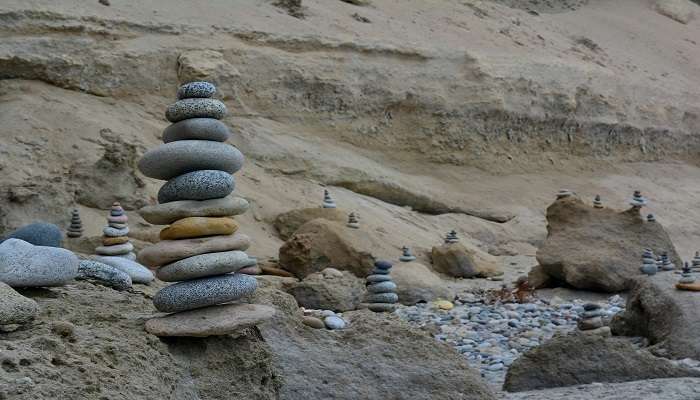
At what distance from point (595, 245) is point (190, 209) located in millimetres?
6907

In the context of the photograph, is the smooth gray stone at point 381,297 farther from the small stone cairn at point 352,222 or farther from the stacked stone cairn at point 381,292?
the small stone cairn at point 352,222

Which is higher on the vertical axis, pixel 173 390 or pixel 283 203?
pixel 173 390

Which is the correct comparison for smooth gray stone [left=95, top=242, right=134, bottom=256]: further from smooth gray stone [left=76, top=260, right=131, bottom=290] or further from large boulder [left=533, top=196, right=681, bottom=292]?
large boulder [left=533, top=196, right=681, bottom=292]

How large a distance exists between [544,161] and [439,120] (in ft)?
8.11

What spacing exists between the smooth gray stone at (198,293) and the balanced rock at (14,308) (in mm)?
599

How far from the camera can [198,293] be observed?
4133 mm

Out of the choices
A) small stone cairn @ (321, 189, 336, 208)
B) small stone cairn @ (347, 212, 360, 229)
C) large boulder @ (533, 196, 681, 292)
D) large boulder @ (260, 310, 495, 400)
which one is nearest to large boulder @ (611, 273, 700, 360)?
large boulder @ (260, 310, 495, 400)

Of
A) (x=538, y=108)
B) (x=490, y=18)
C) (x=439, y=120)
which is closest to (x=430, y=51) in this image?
(x=439, y=120)

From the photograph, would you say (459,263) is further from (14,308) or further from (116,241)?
(14,308)

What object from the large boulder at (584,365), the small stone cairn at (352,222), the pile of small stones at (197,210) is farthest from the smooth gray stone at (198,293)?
the small stone cairn at (352,222)

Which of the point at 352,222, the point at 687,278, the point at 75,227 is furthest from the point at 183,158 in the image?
the point at 352,222

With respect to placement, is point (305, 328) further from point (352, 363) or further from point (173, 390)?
point (173, 390)

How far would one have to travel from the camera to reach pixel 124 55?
13234mm

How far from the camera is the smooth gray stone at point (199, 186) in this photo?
4383 mm
